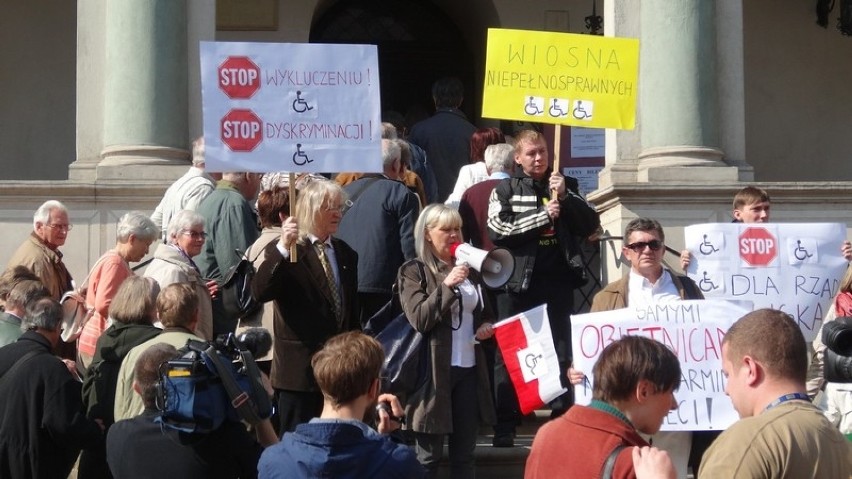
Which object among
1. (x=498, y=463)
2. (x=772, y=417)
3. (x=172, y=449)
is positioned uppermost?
(x=772, y=417)

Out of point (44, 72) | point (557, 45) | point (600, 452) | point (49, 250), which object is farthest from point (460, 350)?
point (44, 72)

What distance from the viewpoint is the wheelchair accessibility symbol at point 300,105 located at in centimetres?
873

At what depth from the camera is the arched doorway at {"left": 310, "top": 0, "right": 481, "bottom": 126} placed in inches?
690

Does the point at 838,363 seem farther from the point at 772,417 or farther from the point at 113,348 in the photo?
→ the point at 113,348

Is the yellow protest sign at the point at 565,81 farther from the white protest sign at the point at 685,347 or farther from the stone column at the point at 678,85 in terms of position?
the stone column at the point at 678,85

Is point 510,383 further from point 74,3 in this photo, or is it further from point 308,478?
point 74,3

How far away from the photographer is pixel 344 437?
5227 millimetres

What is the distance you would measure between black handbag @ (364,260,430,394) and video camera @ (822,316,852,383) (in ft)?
9.63

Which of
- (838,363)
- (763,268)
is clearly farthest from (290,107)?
(838,363)

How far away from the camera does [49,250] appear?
9.88 metres

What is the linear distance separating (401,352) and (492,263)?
0.71 metres

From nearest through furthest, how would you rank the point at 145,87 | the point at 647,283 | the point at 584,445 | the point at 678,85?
the point at 584,445 < the point at 647,283 < the point at 145,87 < the point at 678,85

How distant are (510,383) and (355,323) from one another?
153 cm

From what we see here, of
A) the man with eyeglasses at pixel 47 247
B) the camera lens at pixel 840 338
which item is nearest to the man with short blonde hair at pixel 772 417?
the camera lens at pixel 840 338
